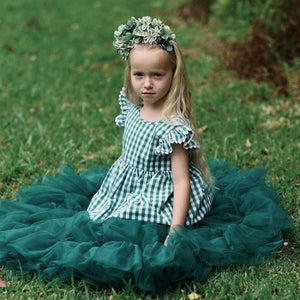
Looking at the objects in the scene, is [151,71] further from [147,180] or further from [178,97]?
[147,180]

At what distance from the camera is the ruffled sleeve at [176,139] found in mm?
2738

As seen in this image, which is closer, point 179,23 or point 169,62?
point 169,62

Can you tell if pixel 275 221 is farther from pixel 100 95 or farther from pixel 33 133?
pixel 100 95

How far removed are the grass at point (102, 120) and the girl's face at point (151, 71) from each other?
3.58ft

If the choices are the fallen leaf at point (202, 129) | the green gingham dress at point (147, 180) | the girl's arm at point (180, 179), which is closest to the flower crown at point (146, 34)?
the green gingham dress at point (147, 180)

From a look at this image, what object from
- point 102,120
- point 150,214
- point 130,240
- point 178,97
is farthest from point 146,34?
point 102,120

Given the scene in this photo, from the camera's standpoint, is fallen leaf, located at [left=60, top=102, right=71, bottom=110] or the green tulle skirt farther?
fallen leaf, located at [left=60, top=102, right=71, bottom=110]

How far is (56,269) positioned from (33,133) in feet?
7.29

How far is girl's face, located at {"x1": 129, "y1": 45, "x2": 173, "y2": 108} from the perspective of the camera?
2.74 meters

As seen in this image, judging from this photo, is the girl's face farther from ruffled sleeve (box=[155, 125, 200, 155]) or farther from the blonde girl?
ruffled sleeve (box=[155, 125, 200, 155])

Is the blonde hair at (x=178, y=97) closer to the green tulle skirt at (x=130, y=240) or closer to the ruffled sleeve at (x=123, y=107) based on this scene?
the ruffled sleeve at (x=123, y=107)

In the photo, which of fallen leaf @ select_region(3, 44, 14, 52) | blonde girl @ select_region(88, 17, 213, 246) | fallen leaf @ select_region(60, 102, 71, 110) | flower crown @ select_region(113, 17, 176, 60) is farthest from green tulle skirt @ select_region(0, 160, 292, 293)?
fallen leaf @ select_region(3, 44, 14, 52)

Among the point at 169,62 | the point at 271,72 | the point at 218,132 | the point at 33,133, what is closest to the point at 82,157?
the point at 33,133

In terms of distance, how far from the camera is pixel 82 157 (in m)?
4.23
